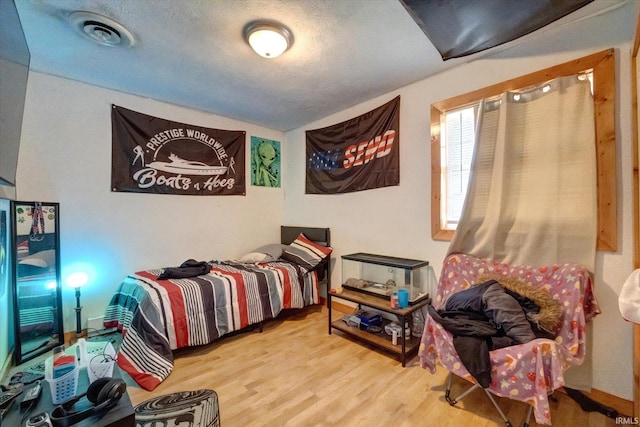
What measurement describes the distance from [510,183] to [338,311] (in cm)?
233

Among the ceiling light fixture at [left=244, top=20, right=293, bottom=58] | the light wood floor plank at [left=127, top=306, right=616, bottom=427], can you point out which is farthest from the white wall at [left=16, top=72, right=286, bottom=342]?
the ceiling light fixture at [left=244, top=20, right=293, bottom=58]

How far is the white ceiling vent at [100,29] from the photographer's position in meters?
1.74

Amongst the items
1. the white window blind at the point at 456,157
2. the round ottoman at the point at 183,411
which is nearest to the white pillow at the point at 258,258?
the round ottoman at the point at 183,411

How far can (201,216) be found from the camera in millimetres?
3430

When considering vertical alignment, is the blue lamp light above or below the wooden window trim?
below

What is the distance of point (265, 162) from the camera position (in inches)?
159

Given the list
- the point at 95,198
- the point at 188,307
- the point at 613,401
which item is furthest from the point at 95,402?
the point at 613,401

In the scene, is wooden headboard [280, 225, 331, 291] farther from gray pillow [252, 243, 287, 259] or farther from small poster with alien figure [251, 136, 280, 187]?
small poster with alien figure [251, 136, 280, 187]

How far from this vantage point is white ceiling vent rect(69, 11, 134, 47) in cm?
174

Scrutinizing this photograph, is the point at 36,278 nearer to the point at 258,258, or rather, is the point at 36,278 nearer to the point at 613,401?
the point at 258,258

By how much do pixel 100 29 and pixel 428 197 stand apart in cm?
291

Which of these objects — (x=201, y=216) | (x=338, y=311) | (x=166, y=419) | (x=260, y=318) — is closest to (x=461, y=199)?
(x=338, y=311)

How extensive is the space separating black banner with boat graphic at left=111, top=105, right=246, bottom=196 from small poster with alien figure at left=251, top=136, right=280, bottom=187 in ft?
0.63

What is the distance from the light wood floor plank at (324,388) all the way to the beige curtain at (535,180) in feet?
3.32
